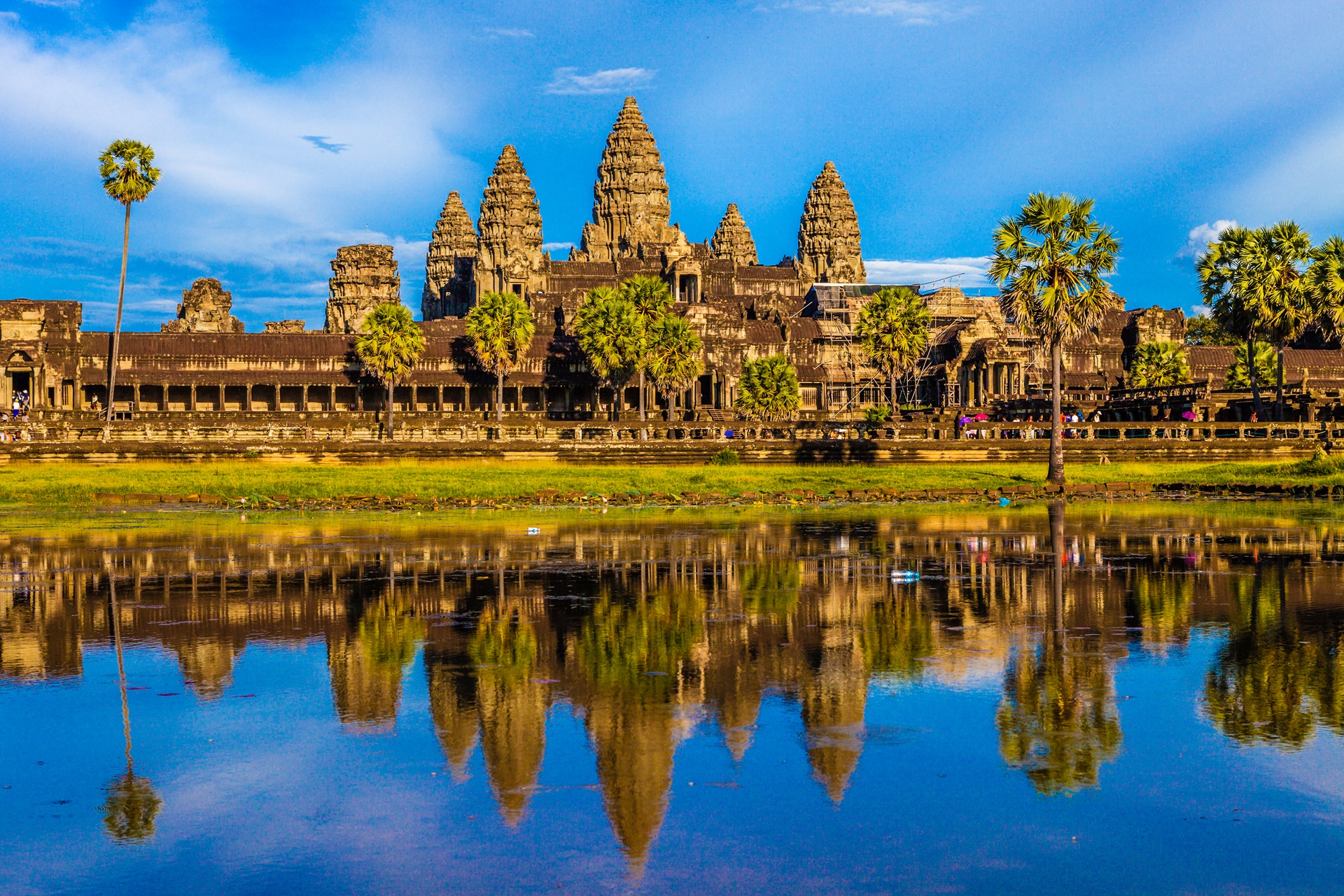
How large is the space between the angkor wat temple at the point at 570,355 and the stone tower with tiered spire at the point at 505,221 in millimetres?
398

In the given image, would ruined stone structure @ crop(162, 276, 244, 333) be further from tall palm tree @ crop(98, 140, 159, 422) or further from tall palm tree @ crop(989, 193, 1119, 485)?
tall palm tree @ crop(989, 193, 1119, 485)

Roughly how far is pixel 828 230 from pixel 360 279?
214ft

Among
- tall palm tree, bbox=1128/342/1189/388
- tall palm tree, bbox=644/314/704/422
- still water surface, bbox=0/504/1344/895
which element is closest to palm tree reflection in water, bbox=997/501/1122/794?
still water surface, bbox=0/504/1344/895

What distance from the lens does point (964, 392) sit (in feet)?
375

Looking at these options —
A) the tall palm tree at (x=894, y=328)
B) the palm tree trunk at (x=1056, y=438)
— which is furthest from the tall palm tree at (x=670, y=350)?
the palm tree trunk at (x=1056, y=438)

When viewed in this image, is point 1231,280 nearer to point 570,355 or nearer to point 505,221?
point 570,355

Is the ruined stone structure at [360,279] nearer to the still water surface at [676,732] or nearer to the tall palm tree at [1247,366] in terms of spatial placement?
the tall palm tree at [1247,366]

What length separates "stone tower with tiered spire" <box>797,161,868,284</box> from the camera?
179 m

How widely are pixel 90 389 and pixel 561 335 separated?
41698mm

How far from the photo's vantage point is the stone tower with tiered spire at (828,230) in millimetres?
179250

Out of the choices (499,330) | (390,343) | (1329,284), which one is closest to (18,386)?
(390,343)

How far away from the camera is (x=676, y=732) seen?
10.1 meters

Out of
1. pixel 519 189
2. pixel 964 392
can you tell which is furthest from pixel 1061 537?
pixel 519 189

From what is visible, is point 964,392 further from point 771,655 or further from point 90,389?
point 771,655
